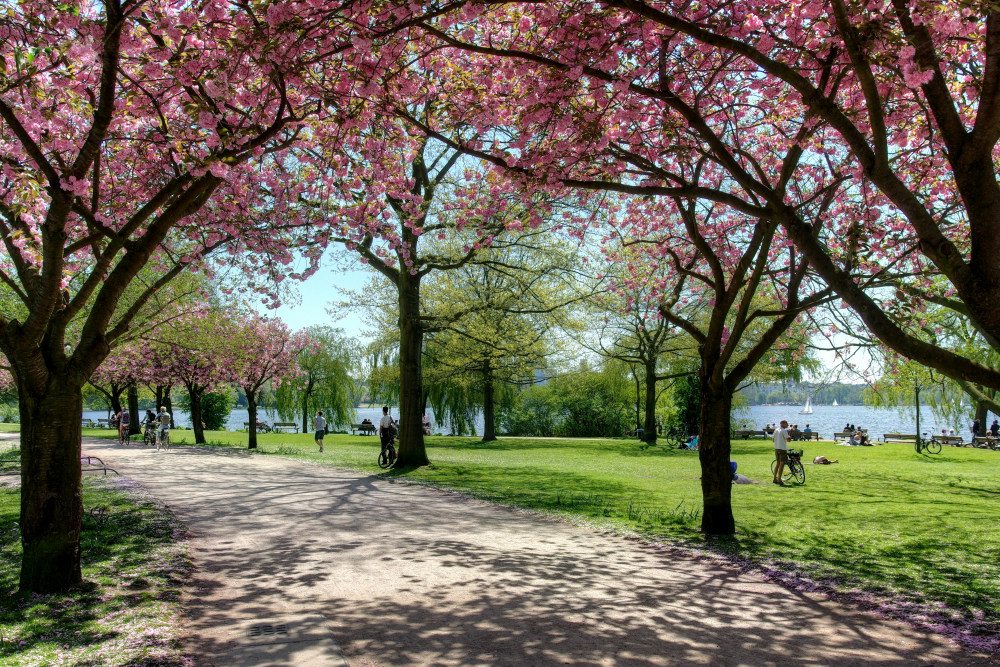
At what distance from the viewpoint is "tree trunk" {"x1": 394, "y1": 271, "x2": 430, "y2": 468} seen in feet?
58.2

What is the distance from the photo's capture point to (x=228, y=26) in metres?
5.59

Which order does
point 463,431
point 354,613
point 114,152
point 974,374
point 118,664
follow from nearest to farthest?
point 118,664, point 974,374, point 354,613, point 114,152, point 463,431

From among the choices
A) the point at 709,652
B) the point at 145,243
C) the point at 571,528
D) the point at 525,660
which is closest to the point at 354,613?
the point at 525,660

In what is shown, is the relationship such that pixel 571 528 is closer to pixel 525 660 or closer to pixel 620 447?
pixel 525 660

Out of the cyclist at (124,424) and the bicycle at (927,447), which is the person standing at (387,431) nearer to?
the cyclist at (124,424)

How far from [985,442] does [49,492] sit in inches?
1591

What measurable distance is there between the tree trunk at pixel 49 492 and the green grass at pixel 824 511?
6.89 m

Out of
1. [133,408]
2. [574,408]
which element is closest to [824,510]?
[574,408]

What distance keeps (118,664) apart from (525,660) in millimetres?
2671

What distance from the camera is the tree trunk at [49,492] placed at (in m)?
5.70

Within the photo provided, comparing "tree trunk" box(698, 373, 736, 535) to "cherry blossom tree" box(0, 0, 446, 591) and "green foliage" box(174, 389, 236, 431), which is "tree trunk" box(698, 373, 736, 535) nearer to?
"cherry blossom tree" box(0, 0, 446, 591)

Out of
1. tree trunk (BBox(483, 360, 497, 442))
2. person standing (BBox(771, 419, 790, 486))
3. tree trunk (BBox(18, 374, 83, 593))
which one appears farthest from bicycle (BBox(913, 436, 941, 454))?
tree trunk (BBox(18, 374, 83, 593))

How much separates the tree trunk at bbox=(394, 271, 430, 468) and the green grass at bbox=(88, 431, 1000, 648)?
667 millimetres

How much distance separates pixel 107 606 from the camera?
5355 mm
